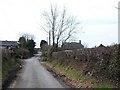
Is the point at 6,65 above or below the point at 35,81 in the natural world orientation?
above

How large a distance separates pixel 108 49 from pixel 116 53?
204 cm

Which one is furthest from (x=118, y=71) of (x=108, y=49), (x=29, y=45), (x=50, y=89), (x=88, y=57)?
(x=29, y=45)

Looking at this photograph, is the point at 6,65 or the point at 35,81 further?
the point at 6,65

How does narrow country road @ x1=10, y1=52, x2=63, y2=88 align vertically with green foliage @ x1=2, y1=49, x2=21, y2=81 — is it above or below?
below

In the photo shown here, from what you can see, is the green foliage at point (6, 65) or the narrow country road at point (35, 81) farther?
the green foliage at point (6, 65)

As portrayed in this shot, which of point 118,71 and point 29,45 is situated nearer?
point 118,71

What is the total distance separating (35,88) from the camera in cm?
1961

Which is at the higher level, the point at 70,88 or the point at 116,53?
the point at 116,53

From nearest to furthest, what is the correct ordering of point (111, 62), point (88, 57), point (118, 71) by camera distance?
1. point (118, 71)
2. point (111, 62)
3. point (88, 57)

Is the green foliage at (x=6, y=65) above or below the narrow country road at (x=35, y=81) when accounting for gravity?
above

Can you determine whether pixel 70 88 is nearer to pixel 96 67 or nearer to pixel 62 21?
pixel 96 67

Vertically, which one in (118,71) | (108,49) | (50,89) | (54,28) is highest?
(54,28)

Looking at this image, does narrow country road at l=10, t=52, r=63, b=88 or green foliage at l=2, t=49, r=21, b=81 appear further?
green foliage at l=2, t=49, r=21, b=81

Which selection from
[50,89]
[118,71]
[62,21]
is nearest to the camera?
[118,71]
